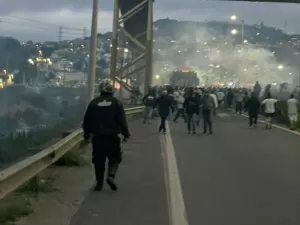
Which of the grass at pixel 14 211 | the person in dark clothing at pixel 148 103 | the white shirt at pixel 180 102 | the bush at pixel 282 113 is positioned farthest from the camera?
the white shirt at pixel 180 102

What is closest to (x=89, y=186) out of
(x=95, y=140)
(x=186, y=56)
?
(x=95, y=140)

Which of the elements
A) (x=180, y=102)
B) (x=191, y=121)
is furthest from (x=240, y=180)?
(x=180, y=102)

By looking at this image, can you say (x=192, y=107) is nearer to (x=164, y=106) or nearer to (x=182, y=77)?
(x=164, y=106)

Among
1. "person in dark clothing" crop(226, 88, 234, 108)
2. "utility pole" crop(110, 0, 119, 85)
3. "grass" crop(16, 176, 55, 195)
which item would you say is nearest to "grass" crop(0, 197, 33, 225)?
"grass" crop(16, 176, 55, 195)

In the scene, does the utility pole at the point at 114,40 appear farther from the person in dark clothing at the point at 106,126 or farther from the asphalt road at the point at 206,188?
the person in dark clothing at the point at 106,126

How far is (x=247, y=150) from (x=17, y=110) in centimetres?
2488

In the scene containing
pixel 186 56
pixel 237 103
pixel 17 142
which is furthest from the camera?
pixel 186 56

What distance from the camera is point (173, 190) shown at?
11.3 meters

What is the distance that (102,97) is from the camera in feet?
35.8

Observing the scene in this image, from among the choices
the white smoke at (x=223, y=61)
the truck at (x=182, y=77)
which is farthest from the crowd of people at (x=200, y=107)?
the white smoke at (x=223, y=61)

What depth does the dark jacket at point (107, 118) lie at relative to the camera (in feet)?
35.1

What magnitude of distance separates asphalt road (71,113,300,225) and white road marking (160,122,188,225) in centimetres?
2

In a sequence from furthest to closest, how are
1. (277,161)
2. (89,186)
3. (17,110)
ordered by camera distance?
(17,110), (277,161), (89,186)

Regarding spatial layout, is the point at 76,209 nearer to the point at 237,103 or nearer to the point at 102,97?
the point at 102,97
